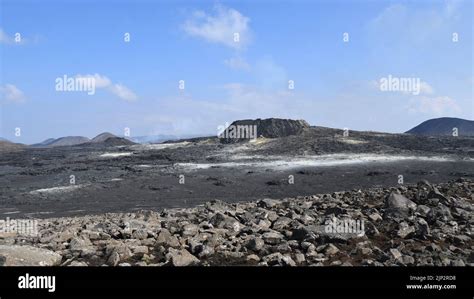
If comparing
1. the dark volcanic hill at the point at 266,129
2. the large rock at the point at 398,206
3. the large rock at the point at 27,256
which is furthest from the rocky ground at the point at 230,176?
the dark volcanic hill at the point at 266,129

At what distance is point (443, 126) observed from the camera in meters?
101

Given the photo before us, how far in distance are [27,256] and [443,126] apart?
107956 mm

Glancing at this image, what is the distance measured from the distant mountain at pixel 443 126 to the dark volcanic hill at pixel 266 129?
4776 cm

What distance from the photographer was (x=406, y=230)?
9.10 m

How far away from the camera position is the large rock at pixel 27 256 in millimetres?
6727

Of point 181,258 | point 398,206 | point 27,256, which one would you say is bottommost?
point 181,258

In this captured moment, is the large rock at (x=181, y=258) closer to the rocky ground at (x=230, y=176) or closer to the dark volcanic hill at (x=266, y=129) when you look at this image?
the rocky ground at (x=230, y=176)

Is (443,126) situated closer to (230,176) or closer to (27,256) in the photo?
(230,176)

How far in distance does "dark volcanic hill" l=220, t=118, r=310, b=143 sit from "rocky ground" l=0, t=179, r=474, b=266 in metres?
43.1

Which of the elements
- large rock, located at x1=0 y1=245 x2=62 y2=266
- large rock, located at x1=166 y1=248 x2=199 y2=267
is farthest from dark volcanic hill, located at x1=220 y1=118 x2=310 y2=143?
large rock, located at x1=0 y1=245 x2=62 y2=266

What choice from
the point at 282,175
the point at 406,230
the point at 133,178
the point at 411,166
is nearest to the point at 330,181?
the point at 282,175

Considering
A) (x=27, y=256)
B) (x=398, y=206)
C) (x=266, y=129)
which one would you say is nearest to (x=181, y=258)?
(x=27, y=256)
